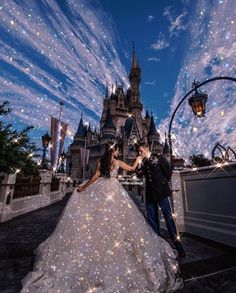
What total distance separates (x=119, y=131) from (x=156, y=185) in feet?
179

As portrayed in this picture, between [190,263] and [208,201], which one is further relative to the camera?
[208,201]

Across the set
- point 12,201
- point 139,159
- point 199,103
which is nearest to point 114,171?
point 139,159

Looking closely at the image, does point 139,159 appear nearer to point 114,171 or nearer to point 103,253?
point 114,171

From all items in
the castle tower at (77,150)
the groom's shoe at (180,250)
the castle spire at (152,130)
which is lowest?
the groom's shoe at (180,250)

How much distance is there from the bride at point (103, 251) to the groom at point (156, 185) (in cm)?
64

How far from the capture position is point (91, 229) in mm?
2482

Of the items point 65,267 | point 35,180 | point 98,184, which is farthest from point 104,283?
point 35,180

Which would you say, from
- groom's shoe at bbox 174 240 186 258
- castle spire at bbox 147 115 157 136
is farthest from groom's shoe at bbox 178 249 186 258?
castle spire at bbox 147 115 157 136

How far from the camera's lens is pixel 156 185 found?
3553 millimetres

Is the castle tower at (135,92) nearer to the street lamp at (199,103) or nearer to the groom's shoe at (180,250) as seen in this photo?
the street lamp at (199,103)

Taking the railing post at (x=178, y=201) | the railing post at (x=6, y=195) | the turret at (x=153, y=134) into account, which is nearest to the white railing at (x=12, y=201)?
the railing post at (x=6, y=195)

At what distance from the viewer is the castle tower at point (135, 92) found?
58969 mm

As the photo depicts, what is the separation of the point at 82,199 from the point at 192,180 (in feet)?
11.6

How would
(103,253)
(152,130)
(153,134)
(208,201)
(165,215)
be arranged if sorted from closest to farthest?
(103,253) < (165,215) < (208,201) < (153,134) < (152,130)
